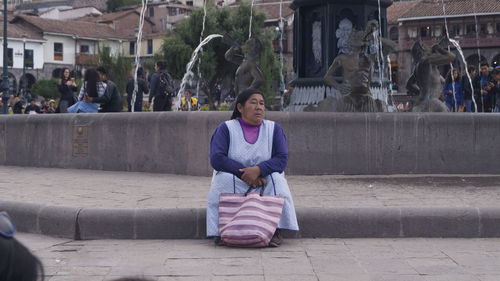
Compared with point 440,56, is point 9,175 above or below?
below

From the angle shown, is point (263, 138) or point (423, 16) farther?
point (423, 16)

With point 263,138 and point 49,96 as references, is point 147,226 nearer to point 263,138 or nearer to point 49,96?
point 263,138

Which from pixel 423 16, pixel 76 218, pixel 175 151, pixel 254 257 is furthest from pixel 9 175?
pixel 423 16

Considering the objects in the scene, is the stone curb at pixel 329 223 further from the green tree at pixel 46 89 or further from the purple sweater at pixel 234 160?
the green tree at pixel 46 89

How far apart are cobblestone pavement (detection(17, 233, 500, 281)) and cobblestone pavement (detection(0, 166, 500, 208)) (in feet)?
2.09

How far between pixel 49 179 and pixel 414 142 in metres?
4.45

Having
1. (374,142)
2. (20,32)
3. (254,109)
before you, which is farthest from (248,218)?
(20,32)

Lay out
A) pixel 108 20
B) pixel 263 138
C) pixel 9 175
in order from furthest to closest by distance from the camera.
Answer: pixel 108 20, pixel 9 175, pixel 263 138

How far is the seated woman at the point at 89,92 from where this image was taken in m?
12.5

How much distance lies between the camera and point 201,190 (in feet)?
27.4

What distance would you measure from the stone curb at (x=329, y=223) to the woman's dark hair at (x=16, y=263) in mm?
4658

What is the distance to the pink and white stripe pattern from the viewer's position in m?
6.20

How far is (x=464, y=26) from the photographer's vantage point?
6038cm

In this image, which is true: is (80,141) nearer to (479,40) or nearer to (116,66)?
(116,66)
